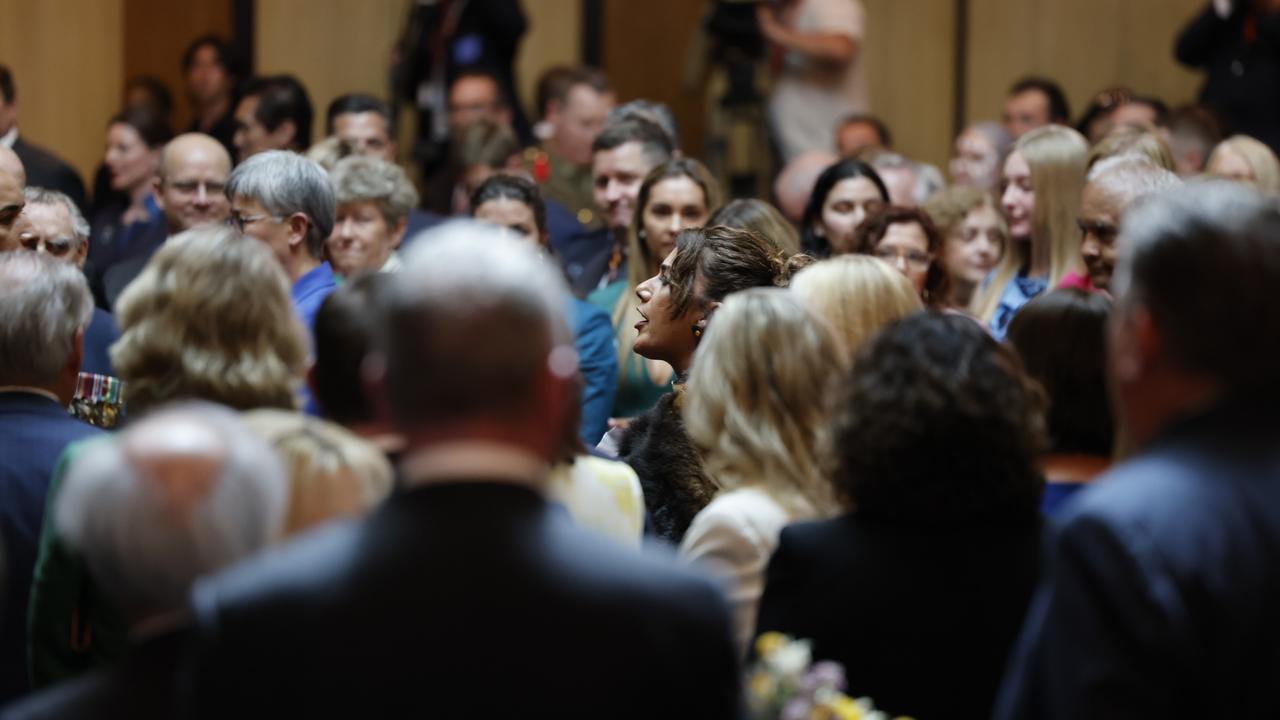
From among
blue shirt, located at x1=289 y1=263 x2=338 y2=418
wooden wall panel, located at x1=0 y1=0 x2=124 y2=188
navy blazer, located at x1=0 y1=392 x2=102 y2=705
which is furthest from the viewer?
wooden wall panel, located at x1=0 y1=0 x2=124 y2=188

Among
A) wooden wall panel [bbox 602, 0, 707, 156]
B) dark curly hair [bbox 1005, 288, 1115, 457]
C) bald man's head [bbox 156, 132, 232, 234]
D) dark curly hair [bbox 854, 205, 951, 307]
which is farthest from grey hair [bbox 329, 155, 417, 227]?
wooden wall panel [bbox 602, 0, 707, 156]

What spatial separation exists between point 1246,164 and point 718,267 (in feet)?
8.59

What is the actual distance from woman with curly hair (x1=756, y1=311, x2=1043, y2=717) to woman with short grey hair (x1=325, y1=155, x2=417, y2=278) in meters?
3.40

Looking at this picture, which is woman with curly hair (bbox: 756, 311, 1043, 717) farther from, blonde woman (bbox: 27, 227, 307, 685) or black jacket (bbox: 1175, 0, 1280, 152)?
black jacket (bbox: 1175, 0, 1280, 152)

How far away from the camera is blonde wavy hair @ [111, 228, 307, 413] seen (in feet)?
9.32

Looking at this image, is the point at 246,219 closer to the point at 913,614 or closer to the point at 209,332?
the point at 209,332

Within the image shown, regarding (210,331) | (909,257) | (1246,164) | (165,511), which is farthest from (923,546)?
(1246,164)

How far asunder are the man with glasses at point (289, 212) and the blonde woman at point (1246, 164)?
287cm

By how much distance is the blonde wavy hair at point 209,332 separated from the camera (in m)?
2.84

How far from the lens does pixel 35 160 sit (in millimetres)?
6883

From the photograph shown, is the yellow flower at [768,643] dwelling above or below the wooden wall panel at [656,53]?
below

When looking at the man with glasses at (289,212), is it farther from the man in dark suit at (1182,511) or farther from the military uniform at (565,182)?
the man in dark suit at (1182,511)

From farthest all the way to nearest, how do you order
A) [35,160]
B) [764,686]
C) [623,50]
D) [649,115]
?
[623,50] < [35,160] < [649,115] < [764,686]

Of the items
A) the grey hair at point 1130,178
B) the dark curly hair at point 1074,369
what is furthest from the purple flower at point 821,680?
the grey hair at point 1130,178
